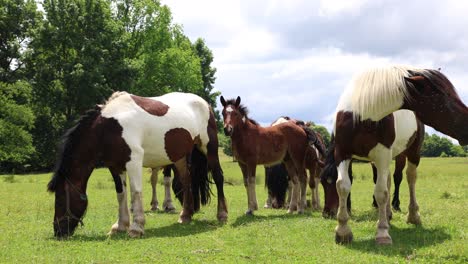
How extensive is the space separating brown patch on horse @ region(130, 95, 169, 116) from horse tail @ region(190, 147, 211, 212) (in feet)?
6.47

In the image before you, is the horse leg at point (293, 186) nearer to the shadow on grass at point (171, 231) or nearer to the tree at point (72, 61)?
the shadow on grass at point (171, 231)

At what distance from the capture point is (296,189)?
12375 millimetres

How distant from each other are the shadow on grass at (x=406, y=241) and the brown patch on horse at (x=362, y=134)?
1.48 m

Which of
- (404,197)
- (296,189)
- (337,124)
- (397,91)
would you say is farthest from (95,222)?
(404,197)

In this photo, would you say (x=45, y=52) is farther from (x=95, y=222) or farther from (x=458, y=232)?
(x=458, y=232)

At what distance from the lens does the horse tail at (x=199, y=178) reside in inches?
452

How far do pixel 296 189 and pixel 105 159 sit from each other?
5589mm

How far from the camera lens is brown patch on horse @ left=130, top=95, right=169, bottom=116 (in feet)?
31.0

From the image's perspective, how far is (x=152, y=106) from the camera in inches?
379

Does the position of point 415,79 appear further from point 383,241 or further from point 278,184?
point 278,184

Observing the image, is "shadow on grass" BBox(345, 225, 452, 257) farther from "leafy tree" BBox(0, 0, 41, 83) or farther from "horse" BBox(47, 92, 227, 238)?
"leafy tree" BBox(0, 0, 41, 83)

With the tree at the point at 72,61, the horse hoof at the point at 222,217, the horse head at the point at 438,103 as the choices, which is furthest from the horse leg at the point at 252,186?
the tree at the point at 72,61

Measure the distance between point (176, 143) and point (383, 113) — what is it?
181 inches

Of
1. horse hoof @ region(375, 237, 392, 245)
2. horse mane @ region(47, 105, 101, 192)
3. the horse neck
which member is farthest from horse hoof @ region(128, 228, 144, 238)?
horse hoof @ region(375, 237, 392, 245)
